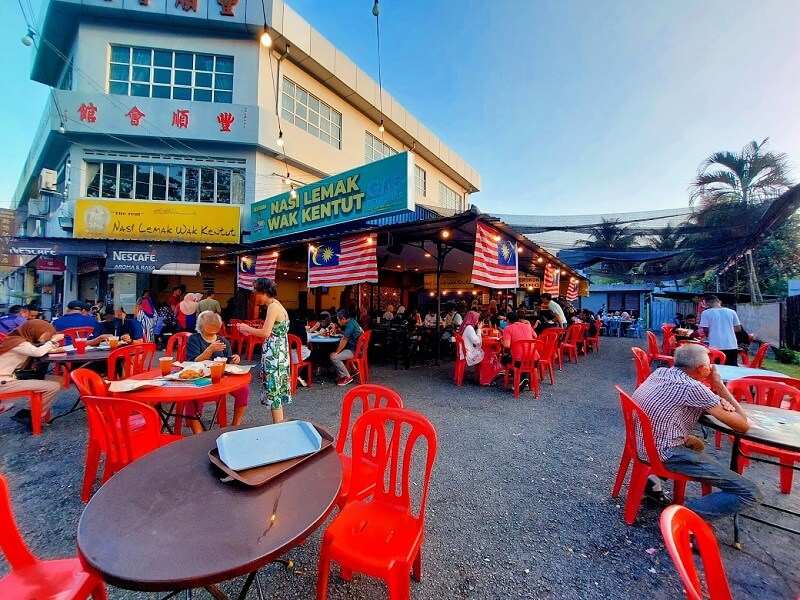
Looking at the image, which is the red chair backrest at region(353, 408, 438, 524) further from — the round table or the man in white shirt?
the man in white shirt

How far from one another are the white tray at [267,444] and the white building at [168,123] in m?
10.8

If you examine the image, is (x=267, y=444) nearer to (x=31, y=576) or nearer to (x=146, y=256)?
(x=31, y=576)

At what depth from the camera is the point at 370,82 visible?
52.7ft

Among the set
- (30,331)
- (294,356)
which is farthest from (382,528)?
(30,331)

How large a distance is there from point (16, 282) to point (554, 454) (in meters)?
45.8

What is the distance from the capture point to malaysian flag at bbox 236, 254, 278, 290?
9.77 m

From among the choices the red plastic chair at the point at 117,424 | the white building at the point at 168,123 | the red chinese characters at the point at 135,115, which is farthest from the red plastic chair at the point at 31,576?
the red chinese characters at the point at 135,115

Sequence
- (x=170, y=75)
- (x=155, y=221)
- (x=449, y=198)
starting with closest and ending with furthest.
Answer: (x=155, y=221) < (x=170, y=75) < (x=449, y=198)

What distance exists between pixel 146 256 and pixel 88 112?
584 cm

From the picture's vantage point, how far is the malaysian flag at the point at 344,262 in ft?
23.8

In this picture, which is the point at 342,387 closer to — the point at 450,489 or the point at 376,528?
the point at 450,489

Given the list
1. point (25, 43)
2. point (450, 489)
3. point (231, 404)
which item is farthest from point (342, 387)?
point (25, 43)

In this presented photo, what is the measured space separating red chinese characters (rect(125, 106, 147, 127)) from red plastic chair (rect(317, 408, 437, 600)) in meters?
14.9

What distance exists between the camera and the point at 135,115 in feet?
38.2
